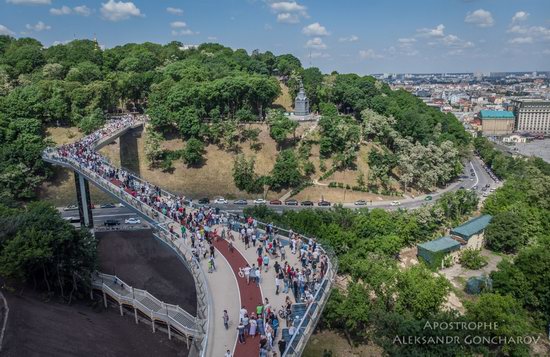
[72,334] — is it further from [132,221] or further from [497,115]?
[497,115]

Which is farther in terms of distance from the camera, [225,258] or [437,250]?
[437,250]

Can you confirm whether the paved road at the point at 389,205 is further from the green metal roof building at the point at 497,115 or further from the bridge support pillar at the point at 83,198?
the green metal roof building at the point at 497,115

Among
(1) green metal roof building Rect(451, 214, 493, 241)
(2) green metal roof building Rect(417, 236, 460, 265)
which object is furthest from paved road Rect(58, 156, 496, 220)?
(2) green metal roof building Rect(417, 236, 460, 265)

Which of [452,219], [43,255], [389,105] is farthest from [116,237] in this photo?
[389,105]

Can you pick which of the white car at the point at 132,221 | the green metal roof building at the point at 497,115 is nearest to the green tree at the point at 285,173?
the white car at the point at 132,221

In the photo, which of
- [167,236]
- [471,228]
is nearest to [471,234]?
[471,228]

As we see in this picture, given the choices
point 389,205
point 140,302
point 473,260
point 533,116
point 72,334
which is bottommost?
point 473,260

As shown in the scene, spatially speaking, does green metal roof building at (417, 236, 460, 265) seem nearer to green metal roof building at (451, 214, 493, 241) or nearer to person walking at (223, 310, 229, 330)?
green metal roof building at (451, 214, 493, 241)
